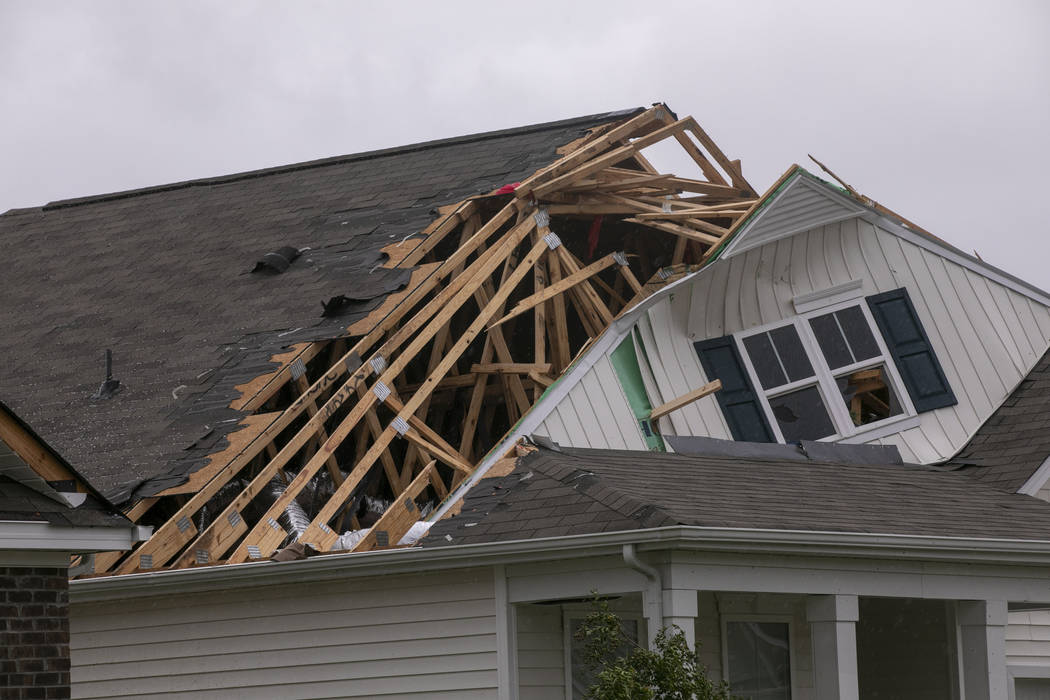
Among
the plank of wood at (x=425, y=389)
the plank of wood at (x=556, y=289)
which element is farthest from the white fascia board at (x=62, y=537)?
the plank of wood at (x=556, y=289)

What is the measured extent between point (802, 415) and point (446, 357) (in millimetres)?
3630

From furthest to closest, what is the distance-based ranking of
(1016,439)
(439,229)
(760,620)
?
1. (439,229)
2. (1016,439)
3. (760,620)

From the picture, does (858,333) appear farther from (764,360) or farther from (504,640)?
(504,640)

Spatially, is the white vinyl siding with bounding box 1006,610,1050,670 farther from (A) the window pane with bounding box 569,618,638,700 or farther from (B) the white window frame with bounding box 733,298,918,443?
(A) the window pane with bounding box 569,618,638,700

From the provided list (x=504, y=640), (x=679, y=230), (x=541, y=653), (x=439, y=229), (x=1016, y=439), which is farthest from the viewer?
(x=679, y=230)

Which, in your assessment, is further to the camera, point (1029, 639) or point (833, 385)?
point (833, 385)

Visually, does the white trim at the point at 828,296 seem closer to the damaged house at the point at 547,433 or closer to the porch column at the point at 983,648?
the damaged house at the point at 547,433

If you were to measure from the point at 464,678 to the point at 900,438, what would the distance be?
18.6ft

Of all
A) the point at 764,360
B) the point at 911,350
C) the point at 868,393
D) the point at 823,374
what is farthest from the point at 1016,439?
the point at 764,360

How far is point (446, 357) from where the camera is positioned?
1429cm

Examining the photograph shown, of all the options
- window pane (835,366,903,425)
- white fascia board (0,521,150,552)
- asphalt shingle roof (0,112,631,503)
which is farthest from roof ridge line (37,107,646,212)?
white fascia board (0,521,150,552)

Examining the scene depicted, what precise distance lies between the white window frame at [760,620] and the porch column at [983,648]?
5.27 feet

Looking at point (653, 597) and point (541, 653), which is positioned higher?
point (653, 597)

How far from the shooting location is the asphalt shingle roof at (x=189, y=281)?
14031 millimetres
